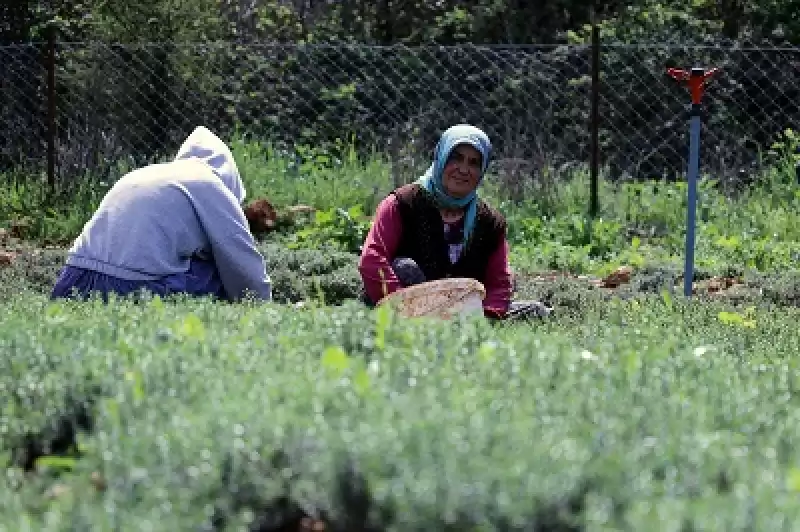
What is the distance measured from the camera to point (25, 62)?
12.7 metres

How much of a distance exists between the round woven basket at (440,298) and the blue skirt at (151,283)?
2.99 ft

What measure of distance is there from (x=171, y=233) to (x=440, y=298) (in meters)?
1.16

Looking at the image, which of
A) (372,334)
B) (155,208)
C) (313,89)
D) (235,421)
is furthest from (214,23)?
(235,421)

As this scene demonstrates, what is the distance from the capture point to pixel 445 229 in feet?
21.1

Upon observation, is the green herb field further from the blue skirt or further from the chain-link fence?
the chain-link fence

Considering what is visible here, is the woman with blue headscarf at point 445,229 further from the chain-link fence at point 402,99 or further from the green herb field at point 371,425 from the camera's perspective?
the chain-link fence at point 402,99

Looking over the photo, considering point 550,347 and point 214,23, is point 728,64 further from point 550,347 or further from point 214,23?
point 550,347

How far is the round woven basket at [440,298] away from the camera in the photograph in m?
5.25

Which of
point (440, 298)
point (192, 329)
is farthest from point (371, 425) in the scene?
point (440, 298)

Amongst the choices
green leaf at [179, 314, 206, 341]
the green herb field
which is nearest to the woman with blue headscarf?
the green herb field

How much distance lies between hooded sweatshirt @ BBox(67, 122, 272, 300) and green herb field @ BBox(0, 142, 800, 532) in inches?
40.3

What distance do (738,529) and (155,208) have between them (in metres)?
3.92

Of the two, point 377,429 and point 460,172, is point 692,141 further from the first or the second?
point 377,429

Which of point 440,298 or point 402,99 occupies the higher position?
point 440,298
